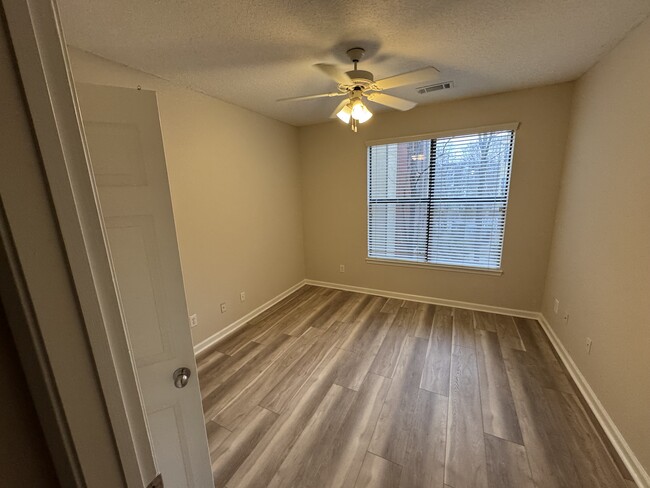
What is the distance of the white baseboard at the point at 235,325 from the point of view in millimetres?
2635

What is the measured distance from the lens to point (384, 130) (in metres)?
3.38

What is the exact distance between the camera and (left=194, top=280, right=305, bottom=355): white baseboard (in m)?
2.63

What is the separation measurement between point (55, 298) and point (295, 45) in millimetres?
1968

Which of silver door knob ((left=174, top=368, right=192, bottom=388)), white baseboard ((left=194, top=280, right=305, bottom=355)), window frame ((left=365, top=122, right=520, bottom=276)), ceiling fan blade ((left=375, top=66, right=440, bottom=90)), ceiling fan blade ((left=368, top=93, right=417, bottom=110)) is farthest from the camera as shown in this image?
window frame ((left=365, top=122, right=520, bottom=276))

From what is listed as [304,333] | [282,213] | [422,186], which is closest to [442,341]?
[304,333]

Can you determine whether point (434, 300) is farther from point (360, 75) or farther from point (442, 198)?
point (360, 75)

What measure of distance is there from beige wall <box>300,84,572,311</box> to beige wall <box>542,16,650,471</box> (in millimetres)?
309

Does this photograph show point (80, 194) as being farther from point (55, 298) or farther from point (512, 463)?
point (512, 463)

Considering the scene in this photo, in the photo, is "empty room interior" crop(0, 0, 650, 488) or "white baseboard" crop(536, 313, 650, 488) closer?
"empty room interior" crop(0, 0, 650, 488)

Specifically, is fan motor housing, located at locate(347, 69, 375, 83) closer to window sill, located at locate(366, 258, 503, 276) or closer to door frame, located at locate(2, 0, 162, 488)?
door frame, located at locate(2, 0, 162, 488)

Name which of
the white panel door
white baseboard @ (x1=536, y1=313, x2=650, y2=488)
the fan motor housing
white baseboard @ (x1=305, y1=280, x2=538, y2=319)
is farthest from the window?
the white panel door

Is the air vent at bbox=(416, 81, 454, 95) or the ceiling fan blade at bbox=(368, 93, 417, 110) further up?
the air vent at bbox=(416, 81, 454, 95)

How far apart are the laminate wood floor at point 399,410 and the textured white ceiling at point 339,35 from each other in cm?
248

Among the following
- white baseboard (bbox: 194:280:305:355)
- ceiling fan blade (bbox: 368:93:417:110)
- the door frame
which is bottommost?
white baseboard (bbox: 194:280:305:355)
